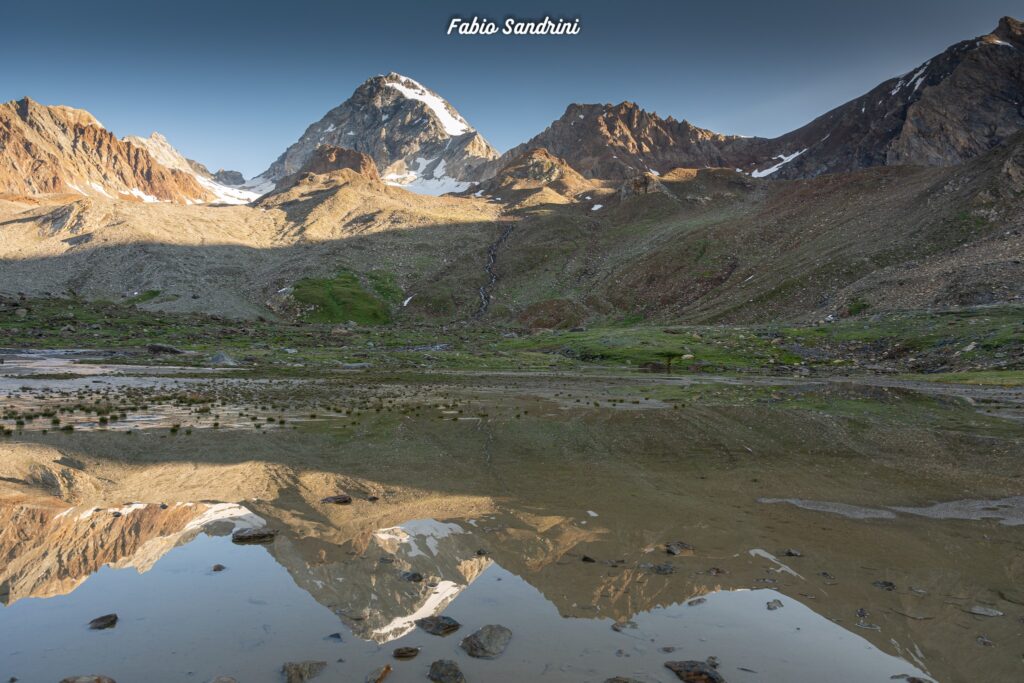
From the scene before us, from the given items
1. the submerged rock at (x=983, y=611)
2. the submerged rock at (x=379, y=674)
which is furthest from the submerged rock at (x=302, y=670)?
the submerged rock at (x=983, y=611)

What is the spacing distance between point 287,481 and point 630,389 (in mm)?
29804

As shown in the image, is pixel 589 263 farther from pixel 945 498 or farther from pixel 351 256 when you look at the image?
pixel 945 498

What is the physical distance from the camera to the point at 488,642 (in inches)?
312

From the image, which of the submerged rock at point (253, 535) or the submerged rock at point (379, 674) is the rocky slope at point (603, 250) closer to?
the submerged rock at point (253, 535)

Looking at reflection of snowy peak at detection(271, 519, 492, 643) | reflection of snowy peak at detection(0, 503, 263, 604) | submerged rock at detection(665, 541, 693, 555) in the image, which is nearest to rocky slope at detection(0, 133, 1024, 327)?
submerged rock at detection(665, 541, 693, 555)

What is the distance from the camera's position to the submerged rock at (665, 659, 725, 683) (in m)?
7.27

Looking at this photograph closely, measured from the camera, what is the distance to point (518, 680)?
7148 mm

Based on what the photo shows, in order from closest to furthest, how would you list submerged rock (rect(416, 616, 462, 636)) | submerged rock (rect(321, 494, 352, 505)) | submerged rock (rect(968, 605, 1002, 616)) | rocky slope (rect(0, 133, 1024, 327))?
submerged rock (rect(416, 616, 462, 636)) < submerged rock (rect(968, 605, 1002, 616)) < submerged rock (rect(321, 494, 352, 505)) < rocky slope (rect(0, 133, 1024, 327))

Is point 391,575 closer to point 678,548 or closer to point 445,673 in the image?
point 445,673

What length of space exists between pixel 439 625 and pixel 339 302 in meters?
111

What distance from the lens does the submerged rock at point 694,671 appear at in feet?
23.8

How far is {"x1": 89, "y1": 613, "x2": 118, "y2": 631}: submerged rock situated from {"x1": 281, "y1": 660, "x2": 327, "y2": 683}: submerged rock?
9.31ft

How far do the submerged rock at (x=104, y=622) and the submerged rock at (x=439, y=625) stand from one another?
13.5 feet

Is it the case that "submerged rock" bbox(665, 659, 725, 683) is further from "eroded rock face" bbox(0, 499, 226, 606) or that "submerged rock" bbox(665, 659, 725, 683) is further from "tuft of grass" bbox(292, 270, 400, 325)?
"tuft of grass" bbox(292, 270, 400, 325)
